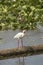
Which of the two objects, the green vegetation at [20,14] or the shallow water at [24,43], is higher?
the green vegetation at [20,14]

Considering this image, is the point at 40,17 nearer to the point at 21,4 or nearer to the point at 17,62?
the point at 21,4

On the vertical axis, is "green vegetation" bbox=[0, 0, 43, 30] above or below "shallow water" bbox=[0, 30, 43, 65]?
above

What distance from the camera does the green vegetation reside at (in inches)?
409

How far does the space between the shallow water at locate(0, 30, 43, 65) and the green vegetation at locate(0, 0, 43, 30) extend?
0.60m

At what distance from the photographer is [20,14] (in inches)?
444

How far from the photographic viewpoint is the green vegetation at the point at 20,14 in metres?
10.4

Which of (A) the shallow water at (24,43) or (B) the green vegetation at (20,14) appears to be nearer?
(A) the shallow water at (24,43)

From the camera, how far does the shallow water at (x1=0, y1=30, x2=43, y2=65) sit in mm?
6836

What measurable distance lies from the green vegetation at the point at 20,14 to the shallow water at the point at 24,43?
60 centimetres

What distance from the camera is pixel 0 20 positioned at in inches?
432

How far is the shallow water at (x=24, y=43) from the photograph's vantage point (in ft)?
22.4

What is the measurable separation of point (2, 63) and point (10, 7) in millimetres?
5476

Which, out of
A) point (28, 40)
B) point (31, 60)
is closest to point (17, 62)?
point (31, 60)

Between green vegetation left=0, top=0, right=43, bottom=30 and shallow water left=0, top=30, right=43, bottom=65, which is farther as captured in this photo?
green vegetation left=0, top=0, right=43, bottom=30
